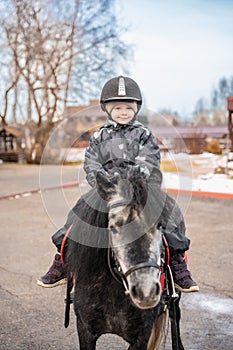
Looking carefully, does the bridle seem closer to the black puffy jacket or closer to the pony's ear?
the pony's ear

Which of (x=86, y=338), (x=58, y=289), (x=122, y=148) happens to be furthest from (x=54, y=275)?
(x=58, y=289)

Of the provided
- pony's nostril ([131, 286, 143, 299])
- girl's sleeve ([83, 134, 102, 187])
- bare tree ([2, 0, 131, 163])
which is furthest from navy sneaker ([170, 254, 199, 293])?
bare tree ([2, 0, 131, 163])

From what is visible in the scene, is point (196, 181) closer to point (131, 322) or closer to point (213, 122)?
point (131, 322)

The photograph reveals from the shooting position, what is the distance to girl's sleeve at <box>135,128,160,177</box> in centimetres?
195

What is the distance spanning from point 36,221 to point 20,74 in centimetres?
1481

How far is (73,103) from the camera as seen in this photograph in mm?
22188

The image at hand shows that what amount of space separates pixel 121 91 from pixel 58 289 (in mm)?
2986

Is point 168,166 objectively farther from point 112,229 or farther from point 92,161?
point 112,229

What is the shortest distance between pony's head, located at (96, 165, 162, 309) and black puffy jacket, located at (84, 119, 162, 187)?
15 centimetres

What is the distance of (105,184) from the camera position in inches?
69.6

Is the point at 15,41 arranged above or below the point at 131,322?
above

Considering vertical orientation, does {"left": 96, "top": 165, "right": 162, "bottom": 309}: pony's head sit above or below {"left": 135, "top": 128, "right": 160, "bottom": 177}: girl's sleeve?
below

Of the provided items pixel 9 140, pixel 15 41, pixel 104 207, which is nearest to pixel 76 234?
pixel 104 207

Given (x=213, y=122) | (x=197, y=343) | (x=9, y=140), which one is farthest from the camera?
(x=213, y=122)
